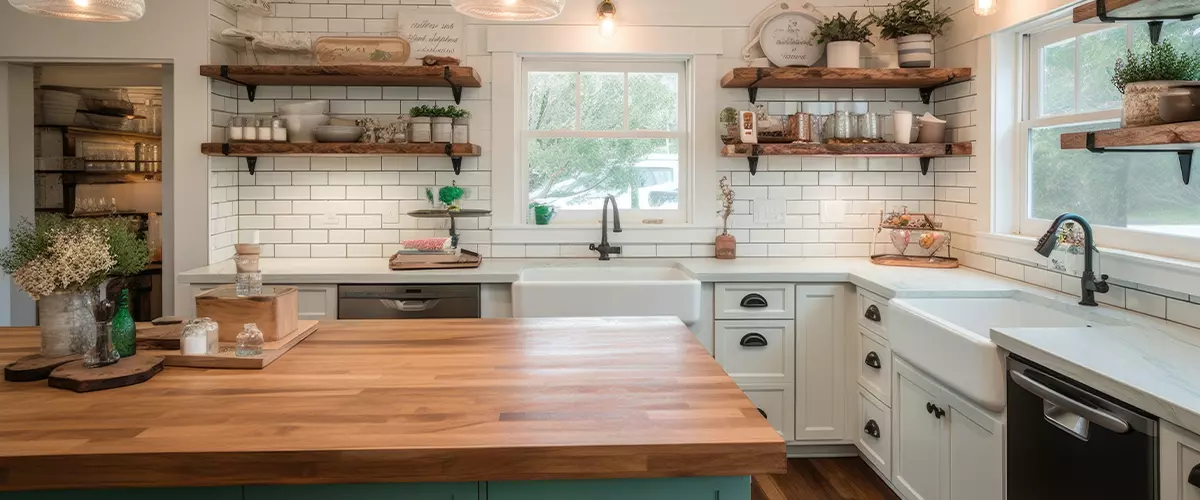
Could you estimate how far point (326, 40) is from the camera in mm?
4512

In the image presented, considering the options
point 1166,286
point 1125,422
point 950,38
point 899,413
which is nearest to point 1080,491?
point 1125,422

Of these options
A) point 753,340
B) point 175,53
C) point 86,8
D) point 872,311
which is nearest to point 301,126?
point 175,53

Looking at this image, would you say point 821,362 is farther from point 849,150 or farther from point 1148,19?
point 1148,19

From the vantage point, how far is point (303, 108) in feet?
14.8

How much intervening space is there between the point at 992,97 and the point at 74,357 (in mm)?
3800

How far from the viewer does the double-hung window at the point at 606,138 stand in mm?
4824

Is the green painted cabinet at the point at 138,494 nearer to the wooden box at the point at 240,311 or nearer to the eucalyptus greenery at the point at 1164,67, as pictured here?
the wooden box at the point at 240,311

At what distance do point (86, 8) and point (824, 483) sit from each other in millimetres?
3363

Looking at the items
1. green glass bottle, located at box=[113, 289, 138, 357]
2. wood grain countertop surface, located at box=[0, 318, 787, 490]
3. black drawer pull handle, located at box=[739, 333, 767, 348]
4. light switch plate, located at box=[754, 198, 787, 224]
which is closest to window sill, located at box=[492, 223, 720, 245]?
light switch plate, located at box=[754, 198, 787, 224]

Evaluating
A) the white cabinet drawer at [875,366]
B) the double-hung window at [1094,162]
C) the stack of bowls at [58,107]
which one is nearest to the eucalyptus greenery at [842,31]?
the double-hung window at [1094,162]

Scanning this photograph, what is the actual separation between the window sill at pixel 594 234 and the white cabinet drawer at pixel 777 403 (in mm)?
975

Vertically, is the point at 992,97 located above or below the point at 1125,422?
above

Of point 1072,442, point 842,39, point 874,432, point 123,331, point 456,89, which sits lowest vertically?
point 874,432

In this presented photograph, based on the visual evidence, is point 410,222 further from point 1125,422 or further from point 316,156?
point 1125,422
